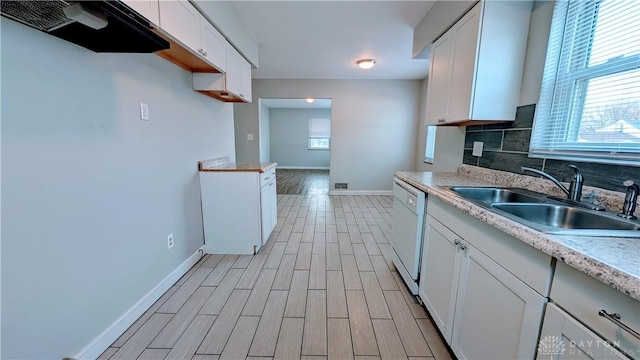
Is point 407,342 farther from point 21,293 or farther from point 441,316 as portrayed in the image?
point 21,293

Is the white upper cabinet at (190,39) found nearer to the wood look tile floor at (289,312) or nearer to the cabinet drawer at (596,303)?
the wood look tile floor at (289,312)

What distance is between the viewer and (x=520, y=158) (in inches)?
65.9

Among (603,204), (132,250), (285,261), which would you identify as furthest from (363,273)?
(132,250)

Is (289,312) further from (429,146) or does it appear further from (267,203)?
(429,146)

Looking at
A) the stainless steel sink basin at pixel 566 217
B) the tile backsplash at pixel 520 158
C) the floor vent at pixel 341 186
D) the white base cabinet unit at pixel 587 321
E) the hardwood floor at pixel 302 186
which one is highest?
the tile backsplash at pixel 520 158

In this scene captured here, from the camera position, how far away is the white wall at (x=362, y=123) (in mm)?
4855

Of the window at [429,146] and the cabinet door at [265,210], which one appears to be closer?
the cabinet door at [265,210]

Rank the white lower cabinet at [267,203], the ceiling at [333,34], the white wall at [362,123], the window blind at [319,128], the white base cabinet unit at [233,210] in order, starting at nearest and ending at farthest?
the ceiling at [333,34]
the white base cabinet unit at [233,210]
the white lower cabinet at [267,203]
the white wall at [362,123]
the window blind at [319,128]

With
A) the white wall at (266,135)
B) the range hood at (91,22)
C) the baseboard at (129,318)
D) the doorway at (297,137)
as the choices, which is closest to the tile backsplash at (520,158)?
the range hood at (91,22)

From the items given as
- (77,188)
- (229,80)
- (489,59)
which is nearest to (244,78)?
(229,80)

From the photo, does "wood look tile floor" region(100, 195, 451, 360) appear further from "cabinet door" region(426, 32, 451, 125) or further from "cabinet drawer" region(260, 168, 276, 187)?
"cabinet door" region(426, 32, 451, 125)

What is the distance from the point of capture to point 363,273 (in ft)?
7.27

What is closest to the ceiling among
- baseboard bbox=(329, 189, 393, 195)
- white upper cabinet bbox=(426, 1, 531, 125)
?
white upper cabinet bbox=(426, 1, 531, 125)

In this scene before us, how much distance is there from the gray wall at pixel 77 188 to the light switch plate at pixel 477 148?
8.37 ft
